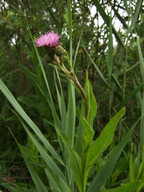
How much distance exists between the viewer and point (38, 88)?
875 millimetres

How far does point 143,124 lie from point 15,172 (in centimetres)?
54

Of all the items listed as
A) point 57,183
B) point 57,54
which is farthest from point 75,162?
point 57,54

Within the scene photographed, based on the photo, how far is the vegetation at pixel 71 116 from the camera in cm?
50

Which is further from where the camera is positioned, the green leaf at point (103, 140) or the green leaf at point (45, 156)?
the green leaf at point (45, 156)

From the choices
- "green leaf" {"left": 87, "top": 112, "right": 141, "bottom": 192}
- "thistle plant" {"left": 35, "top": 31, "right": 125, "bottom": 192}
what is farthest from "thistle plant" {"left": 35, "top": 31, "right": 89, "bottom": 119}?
"green leaf" {"left": 87, "top": 112, "right": 141, "bottom": 192}

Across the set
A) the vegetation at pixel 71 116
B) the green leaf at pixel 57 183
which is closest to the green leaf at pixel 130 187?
the vegetation at pixel 71 116

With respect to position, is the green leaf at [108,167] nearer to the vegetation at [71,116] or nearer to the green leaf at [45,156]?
the vegetation at [71,116]

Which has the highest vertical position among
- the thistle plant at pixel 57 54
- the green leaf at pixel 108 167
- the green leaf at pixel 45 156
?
the thistle plant at pixel 57 54

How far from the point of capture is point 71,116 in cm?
63

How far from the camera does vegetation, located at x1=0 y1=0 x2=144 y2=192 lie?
0.50 m

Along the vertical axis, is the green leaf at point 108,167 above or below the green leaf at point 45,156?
below

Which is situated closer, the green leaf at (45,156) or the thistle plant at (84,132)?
the thistle plant at (84,132)

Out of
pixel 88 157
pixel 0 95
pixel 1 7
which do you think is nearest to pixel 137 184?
pixel 88 157

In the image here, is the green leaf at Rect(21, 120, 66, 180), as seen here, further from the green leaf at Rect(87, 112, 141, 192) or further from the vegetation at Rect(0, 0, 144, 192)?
the green leaf at Rect(87, 112, 141, 192)
